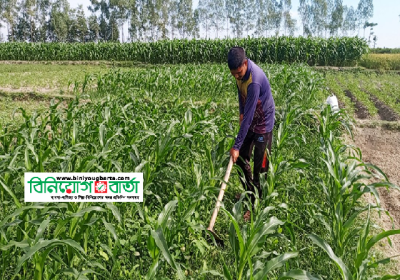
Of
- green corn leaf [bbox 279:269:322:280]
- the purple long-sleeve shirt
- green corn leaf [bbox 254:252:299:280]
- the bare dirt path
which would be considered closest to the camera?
green corn leaf [bbox 279:269:322:280]

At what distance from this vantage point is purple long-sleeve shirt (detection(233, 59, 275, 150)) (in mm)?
3420

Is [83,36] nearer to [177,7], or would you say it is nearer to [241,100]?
[177,7]

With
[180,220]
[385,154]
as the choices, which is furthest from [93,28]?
[180,220]

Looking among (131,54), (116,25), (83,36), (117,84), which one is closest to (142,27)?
(116,25)

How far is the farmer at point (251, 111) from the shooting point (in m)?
3.32

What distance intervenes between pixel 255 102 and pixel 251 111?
10 centimetres

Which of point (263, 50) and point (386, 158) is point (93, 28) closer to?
point (263, 50)

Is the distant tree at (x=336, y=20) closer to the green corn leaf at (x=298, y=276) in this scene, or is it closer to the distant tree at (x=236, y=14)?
the distant tree at (x=236, y=14)

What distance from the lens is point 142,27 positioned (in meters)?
76.4

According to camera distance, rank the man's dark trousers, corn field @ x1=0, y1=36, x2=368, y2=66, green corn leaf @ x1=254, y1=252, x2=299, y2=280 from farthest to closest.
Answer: corn field @ x1=0, y1=36, x2=368, y2=66, the man's dark trousers, green corn leaf @ x1=254, y1=252, x2=299, y2=280

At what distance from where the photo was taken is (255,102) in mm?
3414

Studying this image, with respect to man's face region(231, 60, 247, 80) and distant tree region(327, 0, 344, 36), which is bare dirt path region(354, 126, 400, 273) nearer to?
man's face region(231, 60, 247, 80)

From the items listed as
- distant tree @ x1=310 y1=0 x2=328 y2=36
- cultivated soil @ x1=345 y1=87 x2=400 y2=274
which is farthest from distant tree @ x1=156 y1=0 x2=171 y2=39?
cultivated soil @ x1=345 y1=87 x2=400 y2=274

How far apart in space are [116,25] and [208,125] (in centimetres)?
7770
